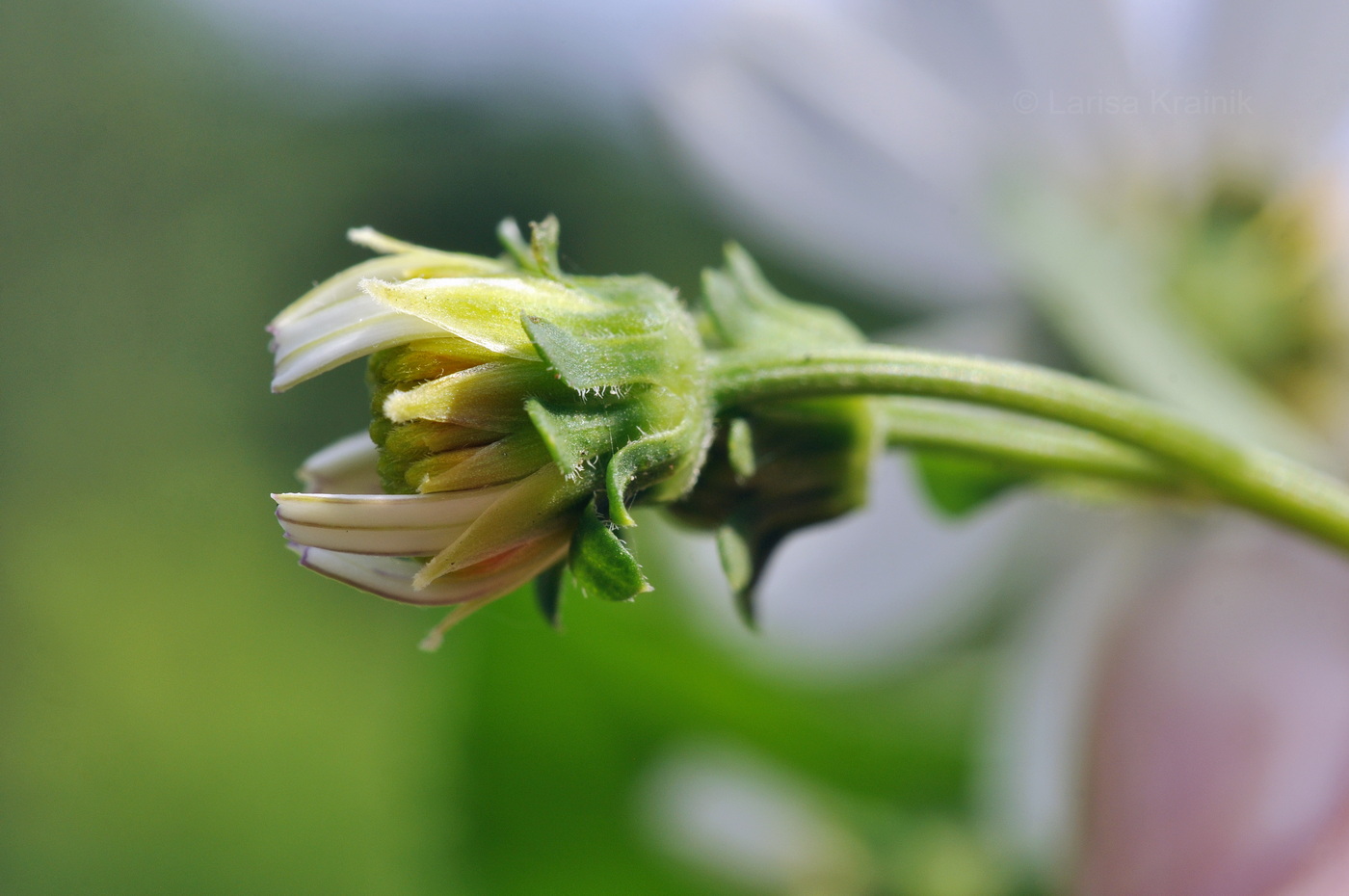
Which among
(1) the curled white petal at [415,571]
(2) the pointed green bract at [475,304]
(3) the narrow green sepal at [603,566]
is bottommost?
(1) the curled white petal at [415,571]

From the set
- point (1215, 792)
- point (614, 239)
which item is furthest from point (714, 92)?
point (614, 239)

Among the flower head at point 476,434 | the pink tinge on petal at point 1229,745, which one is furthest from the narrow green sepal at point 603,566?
the pink tinge on petal at point 1229,745

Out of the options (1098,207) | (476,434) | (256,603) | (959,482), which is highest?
(1098,207)

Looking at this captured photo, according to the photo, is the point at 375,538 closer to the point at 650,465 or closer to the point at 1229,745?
the point at 650,465

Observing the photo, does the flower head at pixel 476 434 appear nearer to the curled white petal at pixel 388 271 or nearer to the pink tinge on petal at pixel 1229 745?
the curled white petal at pixel 388 271

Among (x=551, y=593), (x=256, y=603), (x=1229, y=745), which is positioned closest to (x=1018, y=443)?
(x=551, y=593)

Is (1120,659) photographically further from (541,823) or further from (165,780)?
(165,780)
